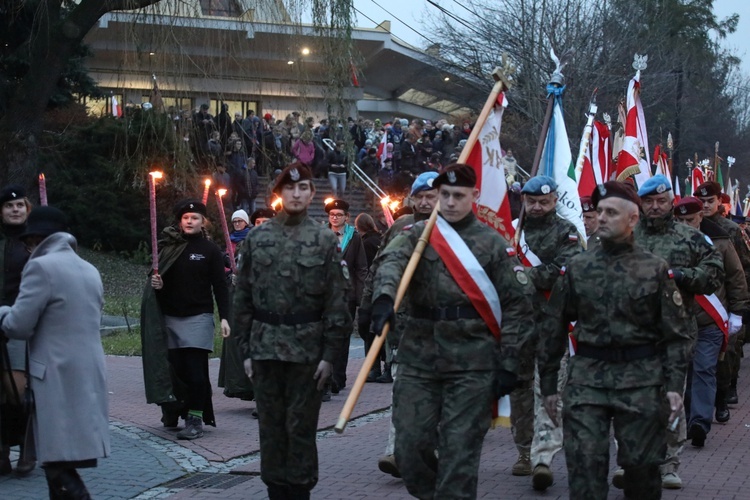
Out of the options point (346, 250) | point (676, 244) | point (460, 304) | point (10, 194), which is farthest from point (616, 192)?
point (346, 250)

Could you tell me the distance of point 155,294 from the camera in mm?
9836

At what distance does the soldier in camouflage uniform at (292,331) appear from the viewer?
22.2ft

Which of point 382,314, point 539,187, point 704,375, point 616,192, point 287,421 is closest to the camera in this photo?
point 382,314

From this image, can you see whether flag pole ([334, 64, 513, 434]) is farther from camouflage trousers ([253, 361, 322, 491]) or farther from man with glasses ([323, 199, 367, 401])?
man with glasses ([323, 199, 367, 401])

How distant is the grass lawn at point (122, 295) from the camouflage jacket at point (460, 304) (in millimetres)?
10752

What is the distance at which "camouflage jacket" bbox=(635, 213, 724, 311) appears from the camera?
824 centimetres

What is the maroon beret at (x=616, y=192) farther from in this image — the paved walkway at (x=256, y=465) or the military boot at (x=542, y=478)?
the paved walkway at (x=256, y=465)

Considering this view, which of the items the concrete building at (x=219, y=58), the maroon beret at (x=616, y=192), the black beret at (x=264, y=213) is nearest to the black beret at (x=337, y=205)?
the black beret at (x=264, y=213)

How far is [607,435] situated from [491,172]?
201 cm

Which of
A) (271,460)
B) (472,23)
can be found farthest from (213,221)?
(271,460)

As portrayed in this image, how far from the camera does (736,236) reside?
11.5 m

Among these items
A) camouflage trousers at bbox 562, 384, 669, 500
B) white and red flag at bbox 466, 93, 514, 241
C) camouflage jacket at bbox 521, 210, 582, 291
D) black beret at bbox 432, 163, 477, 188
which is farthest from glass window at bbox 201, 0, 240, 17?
camouflage trousers at bbox 562, 384, 669, 500

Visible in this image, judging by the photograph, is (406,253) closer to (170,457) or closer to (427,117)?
(170,457)

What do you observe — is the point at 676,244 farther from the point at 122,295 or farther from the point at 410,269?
the point at 122,295
